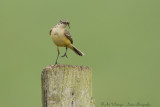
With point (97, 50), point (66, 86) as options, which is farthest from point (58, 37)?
point (97, 50)

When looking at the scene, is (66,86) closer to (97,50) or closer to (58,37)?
(58,37)

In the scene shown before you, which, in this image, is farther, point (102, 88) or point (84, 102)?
point (102, 88)

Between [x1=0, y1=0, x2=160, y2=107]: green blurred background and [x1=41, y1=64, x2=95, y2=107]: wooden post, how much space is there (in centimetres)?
584

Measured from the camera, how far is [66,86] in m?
4.88

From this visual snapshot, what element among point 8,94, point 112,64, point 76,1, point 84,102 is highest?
point 76,1

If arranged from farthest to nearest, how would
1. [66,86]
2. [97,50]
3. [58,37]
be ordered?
1. [97,50]
2. [58,37]
3. [66,86]

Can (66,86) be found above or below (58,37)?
below

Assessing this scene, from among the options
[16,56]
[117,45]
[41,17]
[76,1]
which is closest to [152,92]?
[117,45]

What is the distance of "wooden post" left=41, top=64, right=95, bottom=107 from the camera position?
4863mm

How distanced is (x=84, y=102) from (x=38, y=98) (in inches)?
266

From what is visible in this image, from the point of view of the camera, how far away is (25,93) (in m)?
12.1

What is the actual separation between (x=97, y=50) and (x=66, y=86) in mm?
9536

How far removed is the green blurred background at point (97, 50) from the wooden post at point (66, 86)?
584cm

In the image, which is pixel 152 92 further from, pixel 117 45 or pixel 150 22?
pixel 150 22
